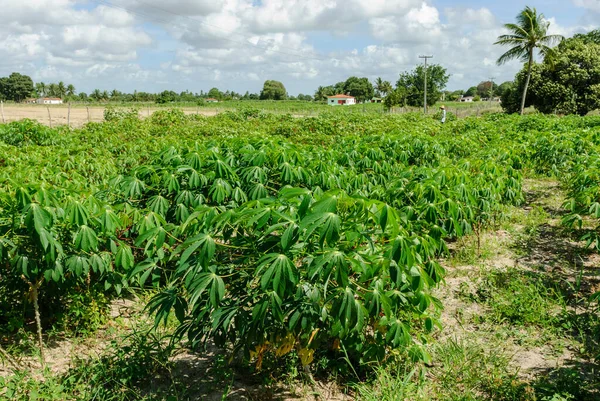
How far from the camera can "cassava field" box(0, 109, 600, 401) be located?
7.26 feet

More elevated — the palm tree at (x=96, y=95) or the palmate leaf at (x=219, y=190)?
the palm tree at (x=96, y=95)

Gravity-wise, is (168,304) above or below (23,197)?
below

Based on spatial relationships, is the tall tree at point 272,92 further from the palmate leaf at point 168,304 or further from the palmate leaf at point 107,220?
the palmate leaf at point 168,304

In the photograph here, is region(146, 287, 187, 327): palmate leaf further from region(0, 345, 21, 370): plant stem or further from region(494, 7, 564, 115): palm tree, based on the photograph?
region(494, 7, 564, 115): palm tree

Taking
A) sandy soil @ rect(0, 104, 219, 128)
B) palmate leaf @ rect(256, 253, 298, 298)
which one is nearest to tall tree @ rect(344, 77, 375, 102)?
sandy soil @ rect(0, 104, 219, 128)

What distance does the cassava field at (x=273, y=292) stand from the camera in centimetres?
221

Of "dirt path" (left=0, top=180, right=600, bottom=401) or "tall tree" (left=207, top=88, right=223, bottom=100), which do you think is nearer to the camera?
"dirt path" (left=0, top=180, right=600, bottom=401)

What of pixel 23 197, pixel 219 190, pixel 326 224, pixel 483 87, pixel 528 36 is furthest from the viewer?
pixel 483 87

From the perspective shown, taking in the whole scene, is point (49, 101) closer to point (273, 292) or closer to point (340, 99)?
point (340, 99)

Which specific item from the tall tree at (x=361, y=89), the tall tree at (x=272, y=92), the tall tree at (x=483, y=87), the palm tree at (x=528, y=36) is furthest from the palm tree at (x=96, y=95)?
the tall tree at (x=483, y=87)

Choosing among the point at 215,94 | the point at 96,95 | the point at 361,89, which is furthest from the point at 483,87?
the point at 96,95

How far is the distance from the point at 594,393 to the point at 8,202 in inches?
152

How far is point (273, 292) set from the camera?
2.12 m

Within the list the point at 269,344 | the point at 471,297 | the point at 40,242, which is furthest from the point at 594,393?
the point at 40,242
